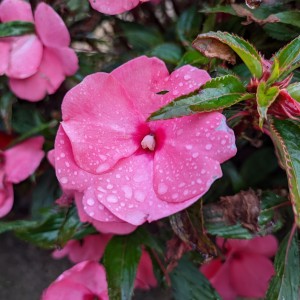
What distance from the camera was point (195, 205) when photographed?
783mm

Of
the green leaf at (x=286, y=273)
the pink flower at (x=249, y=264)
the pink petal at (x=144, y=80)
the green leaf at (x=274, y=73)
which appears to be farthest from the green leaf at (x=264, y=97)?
the pink flower at (x=249, y=264)

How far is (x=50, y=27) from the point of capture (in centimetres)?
86

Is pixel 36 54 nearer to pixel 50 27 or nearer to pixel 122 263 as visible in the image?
pixel 50 27

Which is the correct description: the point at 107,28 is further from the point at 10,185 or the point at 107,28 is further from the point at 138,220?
the point at 138,220

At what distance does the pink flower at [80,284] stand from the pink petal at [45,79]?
28cm

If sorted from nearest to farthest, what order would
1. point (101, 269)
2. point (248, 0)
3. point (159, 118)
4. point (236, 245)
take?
point (159, 118) → point (248, 0) → point (101, 269) → point (236, 245)

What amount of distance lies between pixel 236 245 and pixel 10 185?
42 centimetres

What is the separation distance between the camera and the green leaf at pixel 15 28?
0.87 meters

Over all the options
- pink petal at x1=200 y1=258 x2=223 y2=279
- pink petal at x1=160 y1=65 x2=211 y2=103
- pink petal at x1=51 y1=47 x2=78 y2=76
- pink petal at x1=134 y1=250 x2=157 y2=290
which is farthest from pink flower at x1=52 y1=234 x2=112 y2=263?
pink petal at x1=160 y1=65 x2=211 y2=103

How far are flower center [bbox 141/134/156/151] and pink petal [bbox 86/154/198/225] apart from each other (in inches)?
0.5

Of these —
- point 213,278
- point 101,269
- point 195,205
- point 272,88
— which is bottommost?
point 213,278

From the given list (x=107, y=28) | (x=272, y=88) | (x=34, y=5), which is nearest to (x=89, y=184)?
(x=272, y=88)

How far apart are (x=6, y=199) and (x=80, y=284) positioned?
199 mm

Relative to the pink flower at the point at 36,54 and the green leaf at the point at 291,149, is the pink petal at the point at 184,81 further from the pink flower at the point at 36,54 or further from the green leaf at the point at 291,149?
the pink flower at the point at 36,54
